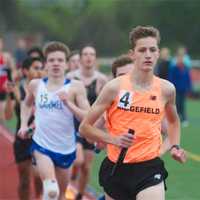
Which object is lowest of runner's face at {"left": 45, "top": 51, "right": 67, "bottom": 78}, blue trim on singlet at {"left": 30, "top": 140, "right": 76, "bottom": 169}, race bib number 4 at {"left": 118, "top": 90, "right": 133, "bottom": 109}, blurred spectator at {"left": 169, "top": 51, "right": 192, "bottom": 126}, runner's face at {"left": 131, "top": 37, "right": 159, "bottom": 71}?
blurred spectator at {"left": 169, "top": 51, "right": 192, "bottom": 126}

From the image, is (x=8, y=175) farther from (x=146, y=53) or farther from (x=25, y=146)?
(x=146, y=53)

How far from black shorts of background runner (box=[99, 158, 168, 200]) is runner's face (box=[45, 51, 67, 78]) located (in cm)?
229

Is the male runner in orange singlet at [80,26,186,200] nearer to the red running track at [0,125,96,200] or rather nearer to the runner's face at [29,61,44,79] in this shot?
the runner's face at [29,61,44,79]

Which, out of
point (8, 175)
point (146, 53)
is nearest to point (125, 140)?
point (146, 53)

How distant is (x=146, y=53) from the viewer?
7.30 metres

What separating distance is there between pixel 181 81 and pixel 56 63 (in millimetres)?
16575

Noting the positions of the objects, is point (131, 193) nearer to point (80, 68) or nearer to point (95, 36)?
point (80, 68)

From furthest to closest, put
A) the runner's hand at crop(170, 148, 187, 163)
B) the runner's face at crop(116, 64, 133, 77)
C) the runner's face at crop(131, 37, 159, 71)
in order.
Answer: the runner's face at crop(116, 64, 133, 77) < the runner's hand at crop(170, 148, 187, 163) < the runner's face at crop(131, 37, 159, 71)

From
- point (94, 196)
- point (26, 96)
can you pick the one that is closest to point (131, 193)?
point (26, 96)

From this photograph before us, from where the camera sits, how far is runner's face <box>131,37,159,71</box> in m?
7.29

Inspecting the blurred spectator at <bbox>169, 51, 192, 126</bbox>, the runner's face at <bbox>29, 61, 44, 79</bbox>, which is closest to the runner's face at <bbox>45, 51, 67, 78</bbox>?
the runner's face at <bbox>29, 61, 44, 79</bbox>

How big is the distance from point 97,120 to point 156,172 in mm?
732

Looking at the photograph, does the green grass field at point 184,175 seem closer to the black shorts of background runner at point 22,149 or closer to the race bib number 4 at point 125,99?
the black shorts of background runner at point 22,149

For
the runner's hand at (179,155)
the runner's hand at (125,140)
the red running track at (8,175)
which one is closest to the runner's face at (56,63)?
the runner's hand at (179,155)
